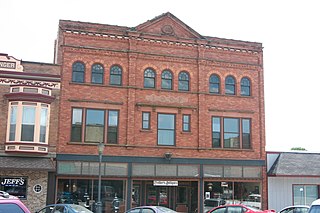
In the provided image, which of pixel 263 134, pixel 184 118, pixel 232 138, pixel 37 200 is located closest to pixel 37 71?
pixel 37 200

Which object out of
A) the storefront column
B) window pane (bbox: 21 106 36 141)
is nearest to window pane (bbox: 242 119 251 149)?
the storefront column

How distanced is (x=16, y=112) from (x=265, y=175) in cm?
1603

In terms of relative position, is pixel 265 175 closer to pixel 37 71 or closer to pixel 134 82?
pixel 134 82

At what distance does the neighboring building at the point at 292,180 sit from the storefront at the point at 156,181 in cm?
89

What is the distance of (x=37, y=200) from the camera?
24500 mm

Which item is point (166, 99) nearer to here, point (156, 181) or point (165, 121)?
point (165, 121)

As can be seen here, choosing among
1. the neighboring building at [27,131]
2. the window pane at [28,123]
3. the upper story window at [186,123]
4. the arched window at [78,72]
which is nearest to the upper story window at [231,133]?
the upper story window at [186,123]

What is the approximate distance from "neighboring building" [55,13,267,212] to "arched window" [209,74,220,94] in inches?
2.6

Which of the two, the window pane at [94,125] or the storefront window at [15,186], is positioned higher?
the window pane at [94,125]

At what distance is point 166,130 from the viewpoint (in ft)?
92.1

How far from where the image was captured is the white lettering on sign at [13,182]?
79.3 feet

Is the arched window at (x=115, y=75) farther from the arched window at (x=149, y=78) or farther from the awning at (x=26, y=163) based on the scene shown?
the awning at (x=26, y=163)

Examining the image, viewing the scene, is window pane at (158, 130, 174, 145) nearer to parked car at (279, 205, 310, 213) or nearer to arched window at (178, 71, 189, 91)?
arched window at (178, 71, 189, 91)

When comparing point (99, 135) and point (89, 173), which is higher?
point (99, 135)
